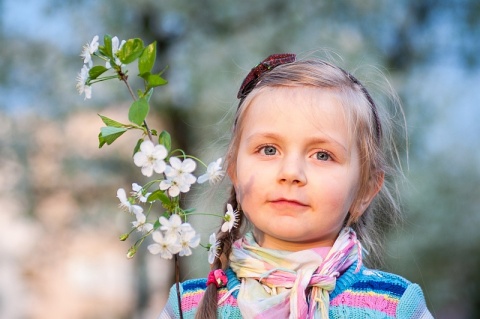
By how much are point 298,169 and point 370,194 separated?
1.13 feet

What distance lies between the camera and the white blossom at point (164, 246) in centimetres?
193

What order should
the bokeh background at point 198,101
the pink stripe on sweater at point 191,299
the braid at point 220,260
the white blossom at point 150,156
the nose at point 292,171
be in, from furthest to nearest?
the bokeh background at point 198,101
the pink stripe on sweater at point 191,299
the braid at point 220,260
the nose at point 292,171
the white blossom at point 150,156

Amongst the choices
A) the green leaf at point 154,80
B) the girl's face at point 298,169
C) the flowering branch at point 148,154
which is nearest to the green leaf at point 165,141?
the flowering branch at point 148,154

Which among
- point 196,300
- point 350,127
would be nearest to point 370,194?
point 350,127

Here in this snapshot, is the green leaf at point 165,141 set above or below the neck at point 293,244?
above

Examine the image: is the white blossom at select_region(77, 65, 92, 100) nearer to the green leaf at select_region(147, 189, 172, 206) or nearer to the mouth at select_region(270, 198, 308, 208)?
the green leaf at select_region(147, 189, 172, 206)

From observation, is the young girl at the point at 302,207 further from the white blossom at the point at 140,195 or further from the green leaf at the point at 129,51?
the green leaf at the point at 129,51

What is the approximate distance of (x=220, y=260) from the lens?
2.36m

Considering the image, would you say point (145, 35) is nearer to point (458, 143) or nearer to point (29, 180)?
point (29, 180)

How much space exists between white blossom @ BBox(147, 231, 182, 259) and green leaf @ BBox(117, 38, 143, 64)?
1.27 feet

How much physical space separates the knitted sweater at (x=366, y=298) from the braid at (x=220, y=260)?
0.9 inches

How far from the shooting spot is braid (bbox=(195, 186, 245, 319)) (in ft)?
7.38

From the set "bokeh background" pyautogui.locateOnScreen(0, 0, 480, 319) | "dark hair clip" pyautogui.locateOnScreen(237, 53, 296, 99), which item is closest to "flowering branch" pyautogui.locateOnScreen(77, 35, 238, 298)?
"dark hair clip" pyautogui.locateOnScreen(237, 53, 296, 99)

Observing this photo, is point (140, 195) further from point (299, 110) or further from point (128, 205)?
point (299, 110)
